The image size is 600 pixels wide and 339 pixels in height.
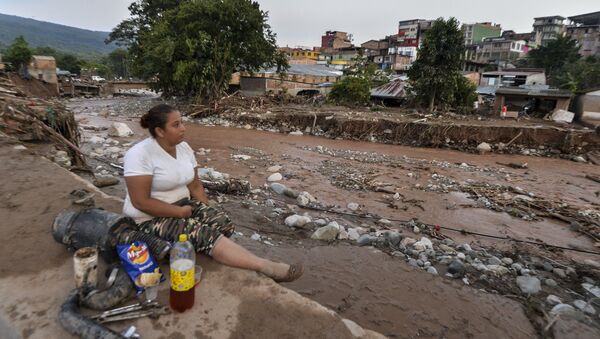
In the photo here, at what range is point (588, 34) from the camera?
44969 millimetres

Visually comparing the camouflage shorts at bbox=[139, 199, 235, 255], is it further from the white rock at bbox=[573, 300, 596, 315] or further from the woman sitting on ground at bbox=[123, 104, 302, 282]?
the white rock at bbox=[573, 300, 596, 315]

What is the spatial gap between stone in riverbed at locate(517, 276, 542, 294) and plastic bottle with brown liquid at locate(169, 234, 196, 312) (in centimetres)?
361

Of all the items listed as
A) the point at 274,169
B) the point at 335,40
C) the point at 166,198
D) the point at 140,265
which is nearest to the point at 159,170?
the point at 166,198

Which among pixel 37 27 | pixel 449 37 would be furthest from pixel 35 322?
pixel 37 27

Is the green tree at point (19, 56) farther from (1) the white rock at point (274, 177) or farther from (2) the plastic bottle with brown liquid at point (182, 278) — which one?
(2) the plastic bottle with brown liquid at point (182, 278)

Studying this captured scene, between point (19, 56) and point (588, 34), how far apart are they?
211 ft

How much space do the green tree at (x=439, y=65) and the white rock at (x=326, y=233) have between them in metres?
14.0

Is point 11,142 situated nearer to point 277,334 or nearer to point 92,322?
point 92,322

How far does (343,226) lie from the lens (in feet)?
16.9

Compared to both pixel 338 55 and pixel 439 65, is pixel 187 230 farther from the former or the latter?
pixel 338 55

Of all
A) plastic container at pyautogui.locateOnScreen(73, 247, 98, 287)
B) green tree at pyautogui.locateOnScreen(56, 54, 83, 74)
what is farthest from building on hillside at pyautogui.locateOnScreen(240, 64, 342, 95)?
green tree at pyautogui.locateOnScreen(56, 54, 83, 74)

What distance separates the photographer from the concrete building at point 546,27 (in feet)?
179

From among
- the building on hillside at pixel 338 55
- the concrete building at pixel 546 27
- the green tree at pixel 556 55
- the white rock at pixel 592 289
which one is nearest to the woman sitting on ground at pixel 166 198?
the white rock at pixel 592 289

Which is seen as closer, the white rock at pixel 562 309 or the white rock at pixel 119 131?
the white rock at pixel 562 309
